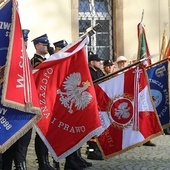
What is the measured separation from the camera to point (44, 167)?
6.32 m

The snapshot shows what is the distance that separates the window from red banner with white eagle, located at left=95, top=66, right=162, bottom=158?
886 cm

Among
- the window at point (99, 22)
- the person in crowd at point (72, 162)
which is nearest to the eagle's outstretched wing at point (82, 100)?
the person in crowd at point (72, 162)

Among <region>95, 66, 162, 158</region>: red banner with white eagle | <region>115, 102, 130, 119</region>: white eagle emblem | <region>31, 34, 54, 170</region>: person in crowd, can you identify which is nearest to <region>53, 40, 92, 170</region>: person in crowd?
<region>31, 34, 54, 170</region>: person in crowd

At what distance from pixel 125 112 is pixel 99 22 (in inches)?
371

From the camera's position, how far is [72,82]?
5.75 metres

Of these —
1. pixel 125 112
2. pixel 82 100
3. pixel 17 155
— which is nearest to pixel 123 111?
pixel 125 112

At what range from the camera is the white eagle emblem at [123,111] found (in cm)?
648

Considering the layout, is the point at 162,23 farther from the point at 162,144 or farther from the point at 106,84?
the point at 106,84

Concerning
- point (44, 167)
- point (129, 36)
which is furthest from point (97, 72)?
point (129, 36)

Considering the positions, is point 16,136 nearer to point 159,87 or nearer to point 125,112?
point 125,112

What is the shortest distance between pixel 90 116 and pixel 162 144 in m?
3.64

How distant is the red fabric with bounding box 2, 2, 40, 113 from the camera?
14.7 ft

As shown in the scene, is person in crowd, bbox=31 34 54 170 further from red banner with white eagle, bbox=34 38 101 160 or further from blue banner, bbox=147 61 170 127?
blue banner, bbox=147 61 170 127

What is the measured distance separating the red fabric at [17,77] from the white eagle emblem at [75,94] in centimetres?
105
